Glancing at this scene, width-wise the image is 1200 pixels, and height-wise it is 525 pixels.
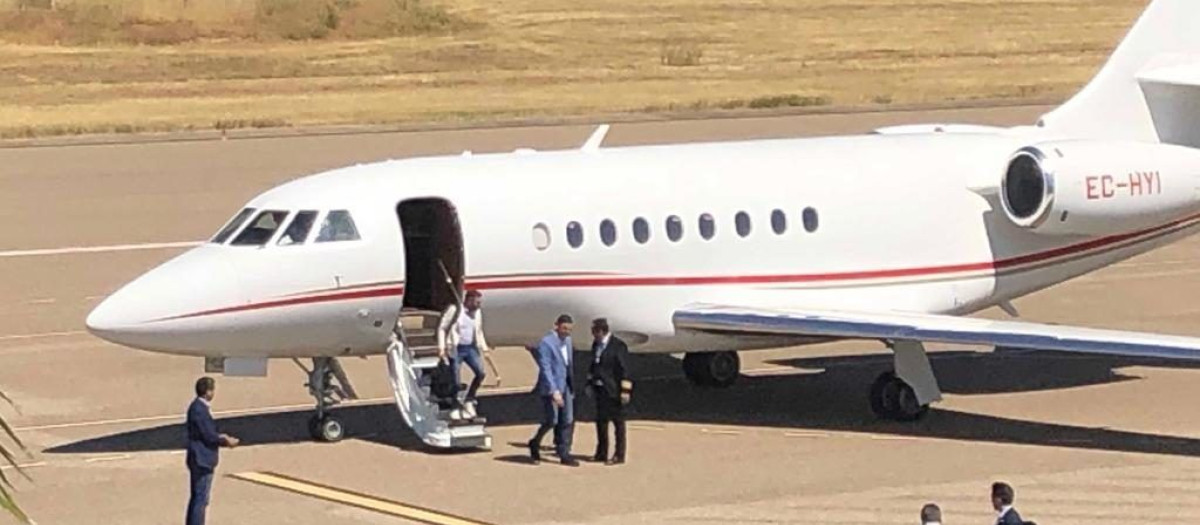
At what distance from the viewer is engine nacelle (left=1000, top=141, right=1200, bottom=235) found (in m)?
26.5

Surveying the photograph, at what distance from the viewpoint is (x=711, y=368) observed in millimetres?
27688

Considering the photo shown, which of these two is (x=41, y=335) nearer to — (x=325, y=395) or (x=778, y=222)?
(x=325, y=395)

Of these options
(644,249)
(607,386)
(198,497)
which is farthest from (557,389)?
(198,497)

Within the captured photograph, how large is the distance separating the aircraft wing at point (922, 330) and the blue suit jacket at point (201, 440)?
6.50 meters

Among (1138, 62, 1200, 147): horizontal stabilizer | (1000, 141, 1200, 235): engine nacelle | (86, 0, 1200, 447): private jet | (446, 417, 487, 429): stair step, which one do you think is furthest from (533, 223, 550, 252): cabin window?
(1138, 62, 1200, 147): horizontal stabilizer

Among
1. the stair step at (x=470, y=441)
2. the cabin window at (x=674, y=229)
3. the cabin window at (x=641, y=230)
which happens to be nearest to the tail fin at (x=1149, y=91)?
the cabin window at (x=674, y=229)

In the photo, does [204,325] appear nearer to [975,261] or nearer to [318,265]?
[318,265]

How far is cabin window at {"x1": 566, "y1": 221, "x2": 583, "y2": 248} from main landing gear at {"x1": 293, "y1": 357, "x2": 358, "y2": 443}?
2648 mm

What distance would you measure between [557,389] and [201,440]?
13.3ft

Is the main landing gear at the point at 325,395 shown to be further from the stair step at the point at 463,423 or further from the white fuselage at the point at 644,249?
the stair step at the point at 463,423

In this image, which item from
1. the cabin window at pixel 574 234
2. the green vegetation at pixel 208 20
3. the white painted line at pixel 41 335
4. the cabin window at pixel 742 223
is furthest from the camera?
the green vegetation at pixel 208 20

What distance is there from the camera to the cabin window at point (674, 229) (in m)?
25.5

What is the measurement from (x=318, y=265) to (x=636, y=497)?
160 inches

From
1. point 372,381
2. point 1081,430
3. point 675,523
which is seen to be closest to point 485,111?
point 372,381
